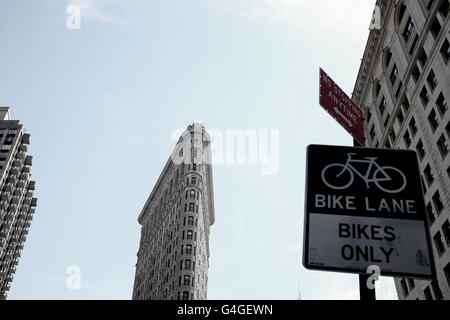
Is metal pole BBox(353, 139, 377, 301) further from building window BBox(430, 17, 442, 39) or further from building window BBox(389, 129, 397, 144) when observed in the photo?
building window BBox(389, 129, 397, 144)

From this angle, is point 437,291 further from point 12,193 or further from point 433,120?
point 12,193

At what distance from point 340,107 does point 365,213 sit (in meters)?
2.19

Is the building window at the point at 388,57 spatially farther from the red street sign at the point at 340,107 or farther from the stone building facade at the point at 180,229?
the stone building facade at the point at 180,229

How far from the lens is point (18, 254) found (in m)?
127

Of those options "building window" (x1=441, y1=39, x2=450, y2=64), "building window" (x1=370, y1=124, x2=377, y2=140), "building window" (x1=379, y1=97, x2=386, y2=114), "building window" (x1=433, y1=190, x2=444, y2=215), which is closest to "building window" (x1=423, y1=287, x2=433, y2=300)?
"building window" (x1=433, y1=190, x2=444, y2=215)

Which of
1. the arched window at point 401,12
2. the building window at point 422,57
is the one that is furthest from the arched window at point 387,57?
the building window at point 422,57

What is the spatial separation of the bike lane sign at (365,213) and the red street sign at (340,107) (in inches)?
38.5

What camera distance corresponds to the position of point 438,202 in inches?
1458

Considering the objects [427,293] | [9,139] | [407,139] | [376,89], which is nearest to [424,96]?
[407,139]

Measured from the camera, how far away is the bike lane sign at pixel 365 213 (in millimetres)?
4168

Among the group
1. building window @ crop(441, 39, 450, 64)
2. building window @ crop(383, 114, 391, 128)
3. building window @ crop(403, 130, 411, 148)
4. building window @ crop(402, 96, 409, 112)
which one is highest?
building window @ crop(383, 114, 391, 128)

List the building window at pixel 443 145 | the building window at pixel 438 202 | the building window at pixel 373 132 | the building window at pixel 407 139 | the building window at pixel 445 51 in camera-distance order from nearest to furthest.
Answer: the building window at pixel 443 145 < the building window at pixel 445 51 < the building window at pixel 438 202 < the building window at pixel 407 139 < the building window at pixel 373 132

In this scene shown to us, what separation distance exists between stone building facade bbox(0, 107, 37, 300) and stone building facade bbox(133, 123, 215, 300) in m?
37.1

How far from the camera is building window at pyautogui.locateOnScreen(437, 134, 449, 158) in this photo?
35.8 meters
